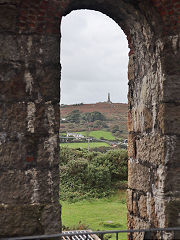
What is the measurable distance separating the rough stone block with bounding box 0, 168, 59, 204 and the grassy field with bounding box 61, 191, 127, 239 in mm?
4485

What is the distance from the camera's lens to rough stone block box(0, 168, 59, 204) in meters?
3.04

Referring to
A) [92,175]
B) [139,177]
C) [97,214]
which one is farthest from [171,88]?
[92,175]

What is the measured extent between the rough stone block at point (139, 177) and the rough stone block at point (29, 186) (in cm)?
118

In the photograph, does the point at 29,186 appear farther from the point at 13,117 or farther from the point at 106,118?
the point at 106,118

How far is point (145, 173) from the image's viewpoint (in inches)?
150

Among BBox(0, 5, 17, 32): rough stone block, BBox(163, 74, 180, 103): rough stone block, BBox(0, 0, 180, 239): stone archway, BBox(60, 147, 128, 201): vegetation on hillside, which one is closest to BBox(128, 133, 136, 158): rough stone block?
BBox(0, 0, 180, 239): stone archway

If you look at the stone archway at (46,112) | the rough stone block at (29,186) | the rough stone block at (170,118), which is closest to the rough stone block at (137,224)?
the stone archway at (46,112)

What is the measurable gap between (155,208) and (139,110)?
4.06ft

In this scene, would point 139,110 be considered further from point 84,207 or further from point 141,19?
point 84,207

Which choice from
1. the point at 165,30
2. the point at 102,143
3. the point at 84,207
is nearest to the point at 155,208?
the point at 165,30

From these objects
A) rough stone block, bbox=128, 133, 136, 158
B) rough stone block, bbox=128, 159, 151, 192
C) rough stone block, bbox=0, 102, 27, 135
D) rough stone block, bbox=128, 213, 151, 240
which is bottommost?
rough stone block, bbox=128, 213, 151, 240

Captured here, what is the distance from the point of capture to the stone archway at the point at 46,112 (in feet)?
10.1

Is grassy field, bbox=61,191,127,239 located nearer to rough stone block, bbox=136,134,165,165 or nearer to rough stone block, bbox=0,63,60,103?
rough stone block, bbox=136,134,165,165

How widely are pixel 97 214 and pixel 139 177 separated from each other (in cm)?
538
